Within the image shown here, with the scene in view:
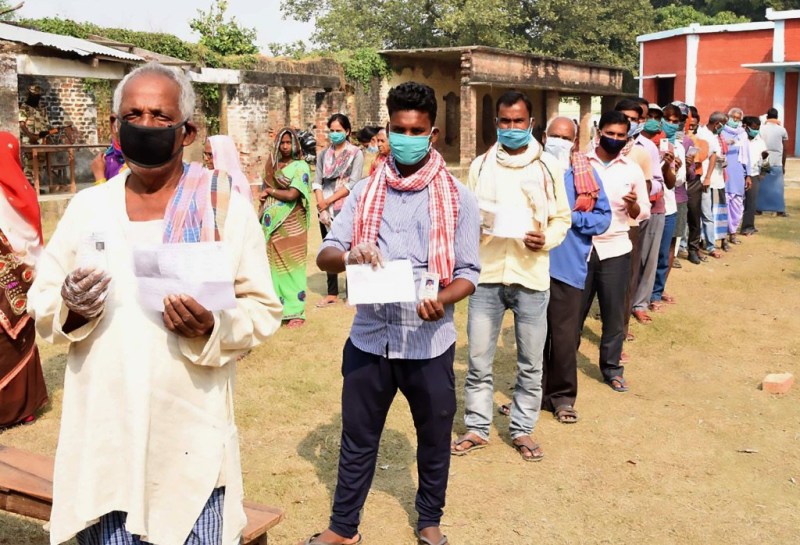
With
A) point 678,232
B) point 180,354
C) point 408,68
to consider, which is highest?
point 408,68

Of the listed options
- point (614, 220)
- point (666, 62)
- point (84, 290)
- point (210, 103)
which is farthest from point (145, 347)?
point (666, 62)

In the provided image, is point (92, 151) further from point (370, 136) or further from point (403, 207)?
point (403, 207)

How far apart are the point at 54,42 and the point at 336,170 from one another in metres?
7.93

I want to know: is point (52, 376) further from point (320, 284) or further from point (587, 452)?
point (587, 452)

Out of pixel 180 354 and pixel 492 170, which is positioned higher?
pixel 492 170

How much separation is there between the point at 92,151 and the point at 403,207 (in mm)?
17591

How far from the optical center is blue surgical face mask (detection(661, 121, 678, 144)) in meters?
8.62

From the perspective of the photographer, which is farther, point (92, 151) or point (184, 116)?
point (92, 151)

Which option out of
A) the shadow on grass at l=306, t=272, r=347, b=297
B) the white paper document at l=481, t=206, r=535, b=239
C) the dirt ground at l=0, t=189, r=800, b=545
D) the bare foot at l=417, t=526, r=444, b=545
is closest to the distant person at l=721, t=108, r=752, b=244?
the dirt ground at l=0, t=189, r=800, b=545

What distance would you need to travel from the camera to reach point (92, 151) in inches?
758

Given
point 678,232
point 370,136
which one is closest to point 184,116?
point 370,136

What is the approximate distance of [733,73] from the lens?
95.3ft

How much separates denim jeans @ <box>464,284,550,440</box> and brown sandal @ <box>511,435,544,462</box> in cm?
4

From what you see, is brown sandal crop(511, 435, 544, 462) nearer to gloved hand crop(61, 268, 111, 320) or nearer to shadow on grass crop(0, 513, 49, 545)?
shadow on grass crop(0, 513, 49, 545)
